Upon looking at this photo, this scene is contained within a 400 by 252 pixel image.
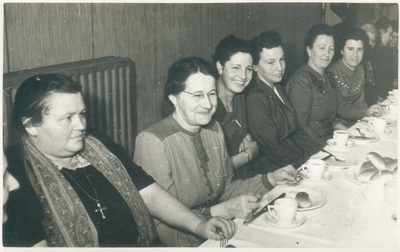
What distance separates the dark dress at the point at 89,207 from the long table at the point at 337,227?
1.09 feet

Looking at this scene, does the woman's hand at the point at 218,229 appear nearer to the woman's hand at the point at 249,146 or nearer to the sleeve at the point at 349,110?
the woman's hand at the point at 249,146

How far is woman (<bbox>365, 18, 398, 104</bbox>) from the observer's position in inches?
117

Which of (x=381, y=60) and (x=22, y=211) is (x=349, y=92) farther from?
(x=22, y=211)

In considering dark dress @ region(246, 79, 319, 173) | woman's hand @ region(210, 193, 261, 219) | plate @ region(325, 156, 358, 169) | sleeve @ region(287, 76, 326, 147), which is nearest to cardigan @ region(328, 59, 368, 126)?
sleeve @ region(287, 76, 326, 147)

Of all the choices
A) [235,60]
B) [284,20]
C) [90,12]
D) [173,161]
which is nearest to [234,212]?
[173,161]

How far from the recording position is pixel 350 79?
2812 mm

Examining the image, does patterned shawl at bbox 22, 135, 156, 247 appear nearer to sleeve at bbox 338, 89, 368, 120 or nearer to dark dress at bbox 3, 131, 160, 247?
dark dress at bbox 3, 131, 160, 247

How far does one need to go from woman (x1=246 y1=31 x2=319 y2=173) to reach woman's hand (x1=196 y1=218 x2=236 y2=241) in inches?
34.9

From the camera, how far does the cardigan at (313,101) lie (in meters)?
2.34

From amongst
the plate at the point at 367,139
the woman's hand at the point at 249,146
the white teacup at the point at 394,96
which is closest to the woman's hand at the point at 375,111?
the white teacup at the point at 394,96

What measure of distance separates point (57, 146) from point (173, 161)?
1.40 feet

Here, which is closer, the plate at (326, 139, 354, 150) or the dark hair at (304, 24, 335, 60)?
the plate at (326, 139, 354, 150)

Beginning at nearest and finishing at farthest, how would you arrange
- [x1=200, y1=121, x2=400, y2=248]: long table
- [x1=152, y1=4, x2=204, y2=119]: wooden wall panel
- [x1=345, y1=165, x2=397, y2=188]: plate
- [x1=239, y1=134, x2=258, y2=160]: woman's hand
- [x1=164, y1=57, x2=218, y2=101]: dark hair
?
1. [x1=200, y1=121, x2=400, y2=248]: long table
2. [x1=345, y1=165, x2=397, y2=188]: plate
3. [x1=164, y1=57, x2=218, y2=101]: dark hair
4. [x1=239, y1=134, x2=258, y2=160]: woman's hand
5. [x1=152, y1=4, x2=204, y2=119]: wooden wall panel

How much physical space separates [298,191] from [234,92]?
785 millimetres
